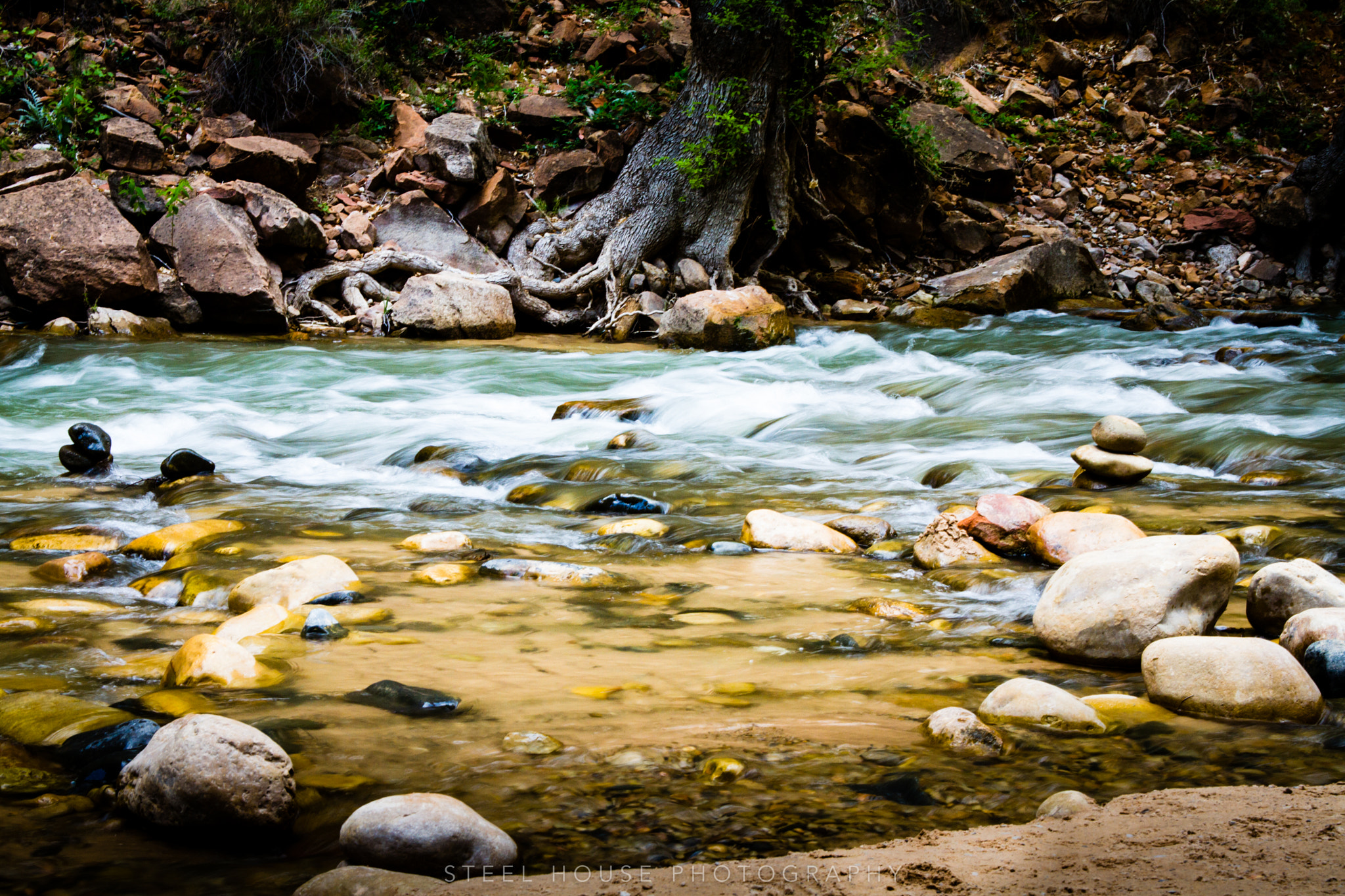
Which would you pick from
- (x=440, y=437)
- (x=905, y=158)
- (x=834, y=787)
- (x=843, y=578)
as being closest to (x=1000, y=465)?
(x=843, y=578)

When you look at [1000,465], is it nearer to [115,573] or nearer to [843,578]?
[843,578]

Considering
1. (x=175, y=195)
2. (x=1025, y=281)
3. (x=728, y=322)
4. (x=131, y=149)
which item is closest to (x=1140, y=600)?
(x=728, y=322)

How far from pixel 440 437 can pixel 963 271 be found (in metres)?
9.44

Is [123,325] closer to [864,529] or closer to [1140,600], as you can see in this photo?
[864,529]

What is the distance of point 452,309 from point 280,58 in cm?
550

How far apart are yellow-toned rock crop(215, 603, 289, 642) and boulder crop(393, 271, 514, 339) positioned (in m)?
8.32

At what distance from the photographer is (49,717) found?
1.87 metres

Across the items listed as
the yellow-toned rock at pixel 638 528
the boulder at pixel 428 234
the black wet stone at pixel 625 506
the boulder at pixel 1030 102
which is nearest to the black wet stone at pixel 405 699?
the yellow-toned rock at pixel 638 528

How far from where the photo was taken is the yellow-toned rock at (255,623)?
2.54 m

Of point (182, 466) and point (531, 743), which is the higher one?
point (531, 743)

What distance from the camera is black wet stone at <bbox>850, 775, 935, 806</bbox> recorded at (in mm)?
1630

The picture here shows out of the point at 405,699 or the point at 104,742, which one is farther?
the point at 405,699

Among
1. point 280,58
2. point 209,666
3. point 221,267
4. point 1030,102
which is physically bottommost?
point 209,666

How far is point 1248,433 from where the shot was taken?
5.51 metres
